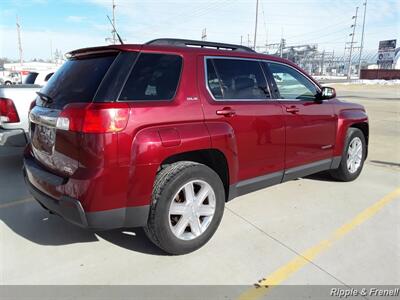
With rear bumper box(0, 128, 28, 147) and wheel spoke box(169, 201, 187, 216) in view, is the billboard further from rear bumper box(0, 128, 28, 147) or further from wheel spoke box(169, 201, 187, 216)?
wheel spoke box(169, 201, 187, 216)

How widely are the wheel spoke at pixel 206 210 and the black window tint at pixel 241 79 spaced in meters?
1.07

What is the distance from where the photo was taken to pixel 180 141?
2.91 metres

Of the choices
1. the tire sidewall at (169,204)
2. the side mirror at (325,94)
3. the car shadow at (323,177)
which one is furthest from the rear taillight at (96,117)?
the car shadow at (323,177)

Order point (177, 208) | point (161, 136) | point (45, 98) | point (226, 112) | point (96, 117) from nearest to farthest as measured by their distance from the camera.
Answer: point (96, 117) → point (161, 136) → point (177, 208) → point (45, 98) → point (226, 112)

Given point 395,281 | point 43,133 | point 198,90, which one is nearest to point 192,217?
point 198,90

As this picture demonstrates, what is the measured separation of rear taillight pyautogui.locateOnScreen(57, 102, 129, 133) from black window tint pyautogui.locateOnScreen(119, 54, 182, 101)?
136 millimetres

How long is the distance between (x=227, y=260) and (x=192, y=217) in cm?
49

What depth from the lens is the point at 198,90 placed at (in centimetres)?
313

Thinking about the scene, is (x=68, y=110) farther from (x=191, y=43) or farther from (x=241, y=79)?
(x=241, y=79)

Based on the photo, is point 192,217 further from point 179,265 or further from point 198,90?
point 198,90

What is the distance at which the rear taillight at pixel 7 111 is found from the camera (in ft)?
17.0

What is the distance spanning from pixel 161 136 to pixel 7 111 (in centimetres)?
356

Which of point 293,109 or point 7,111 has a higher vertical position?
point 293,109

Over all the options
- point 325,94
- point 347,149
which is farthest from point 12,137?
point 347,149
